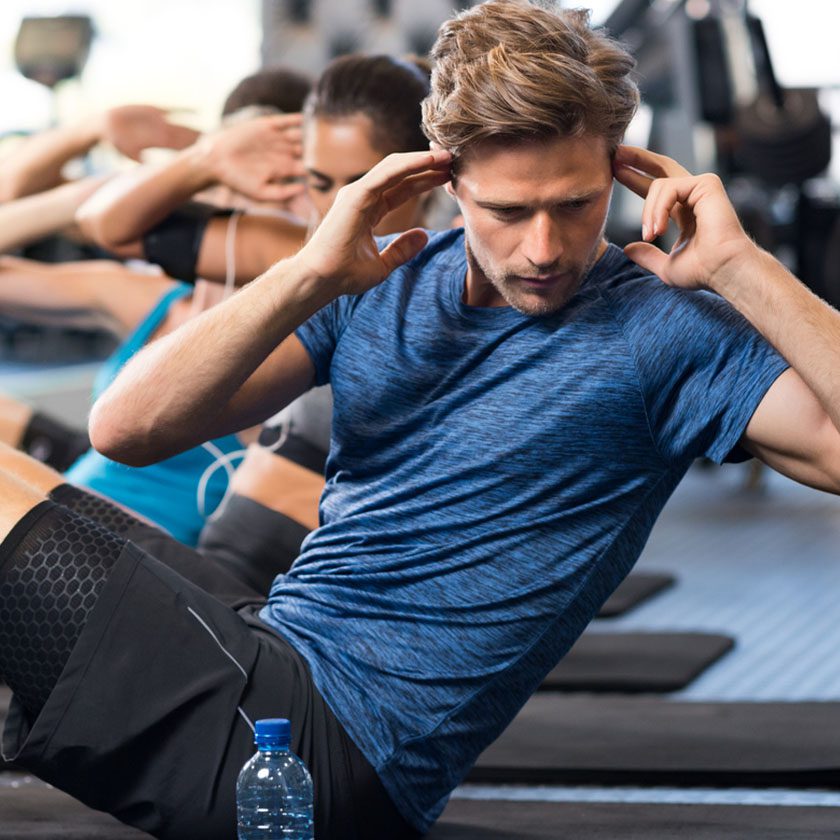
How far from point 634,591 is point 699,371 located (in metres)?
2.26

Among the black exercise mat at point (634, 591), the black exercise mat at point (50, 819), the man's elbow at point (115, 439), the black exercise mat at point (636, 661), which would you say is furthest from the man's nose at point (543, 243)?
the black exercise mat at point (634, 591)

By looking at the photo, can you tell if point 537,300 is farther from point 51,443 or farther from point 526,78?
point 51,443

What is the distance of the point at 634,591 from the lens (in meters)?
3.57

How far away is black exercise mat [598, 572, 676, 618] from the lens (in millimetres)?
3412

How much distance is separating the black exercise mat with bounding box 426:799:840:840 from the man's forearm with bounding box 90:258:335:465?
61cm

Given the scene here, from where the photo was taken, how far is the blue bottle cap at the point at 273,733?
4.39 ft

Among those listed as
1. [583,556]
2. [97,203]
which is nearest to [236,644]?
[583,556]

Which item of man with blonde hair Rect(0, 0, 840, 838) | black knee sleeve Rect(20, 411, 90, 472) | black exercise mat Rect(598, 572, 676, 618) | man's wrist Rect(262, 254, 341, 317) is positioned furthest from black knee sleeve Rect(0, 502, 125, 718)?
black exercise mat Rect(598, 572, 676, 618)

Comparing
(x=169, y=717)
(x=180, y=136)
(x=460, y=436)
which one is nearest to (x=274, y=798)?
(x=169, y=717)

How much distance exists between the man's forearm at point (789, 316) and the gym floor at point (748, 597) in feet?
2.70

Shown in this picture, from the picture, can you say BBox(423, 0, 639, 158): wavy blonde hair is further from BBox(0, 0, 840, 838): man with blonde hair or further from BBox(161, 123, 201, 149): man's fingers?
BBox(161, 123, 201, 149): man's fingers

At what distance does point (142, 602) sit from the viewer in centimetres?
146

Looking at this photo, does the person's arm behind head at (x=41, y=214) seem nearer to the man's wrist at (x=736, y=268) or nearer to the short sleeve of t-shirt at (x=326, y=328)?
the short sleeve of t-shirt at (x=326, y=328)

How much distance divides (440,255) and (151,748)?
2.08ft
